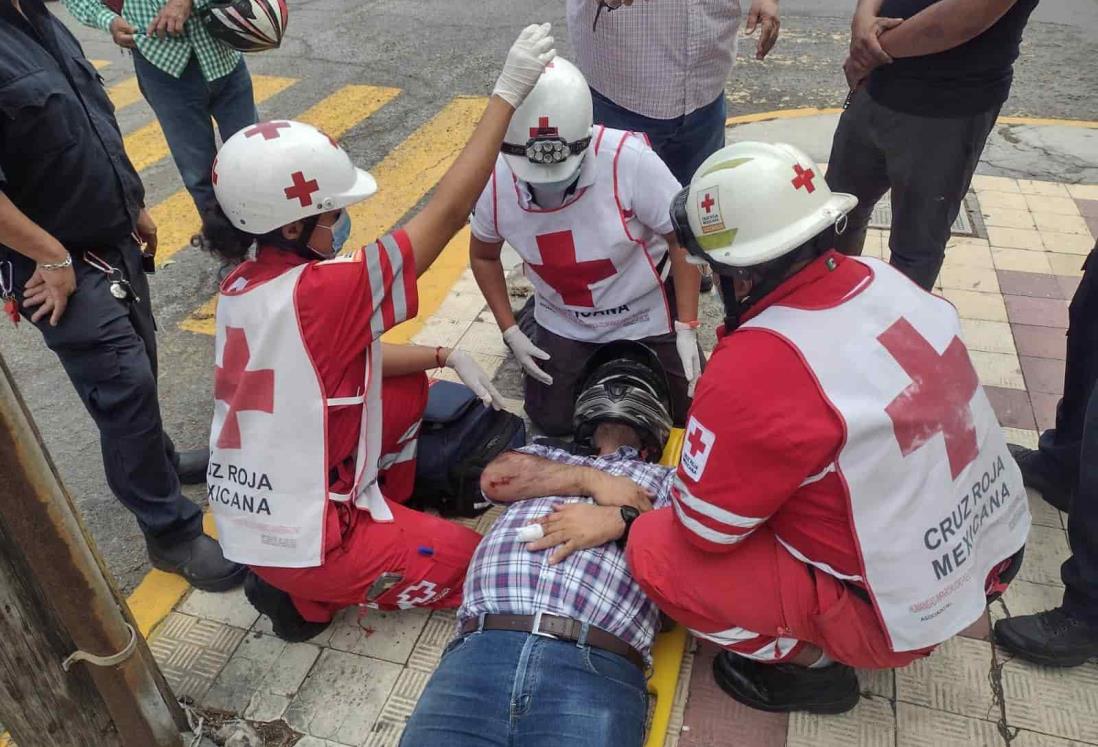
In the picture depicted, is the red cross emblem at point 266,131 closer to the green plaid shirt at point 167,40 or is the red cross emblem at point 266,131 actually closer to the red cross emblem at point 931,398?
the red cross emblem at point 931,398

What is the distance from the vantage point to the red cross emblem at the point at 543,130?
106 inches

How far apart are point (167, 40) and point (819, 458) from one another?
3.71 m

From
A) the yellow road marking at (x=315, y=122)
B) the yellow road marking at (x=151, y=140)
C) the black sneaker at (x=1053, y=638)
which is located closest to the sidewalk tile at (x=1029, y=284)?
the black sneaker at (x=1053, y=638)

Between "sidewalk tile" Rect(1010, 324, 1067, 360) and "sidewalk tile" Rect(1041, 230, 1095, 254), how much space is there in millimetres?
832

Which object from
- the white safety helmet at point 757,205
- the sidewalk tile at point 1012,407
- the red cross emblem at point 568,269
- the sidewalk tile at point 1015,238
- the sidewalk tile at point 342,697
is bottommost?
the sidewalk tile at point 1015,238

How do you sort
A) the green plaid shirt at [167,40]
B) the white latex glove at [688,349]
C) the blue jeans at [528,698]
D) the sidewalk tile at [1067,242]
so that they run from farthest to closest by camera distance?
the sidewalk tile at [1067,242] → the green plaid shirt at [167,40] → the white latex glove at [688,349] → the blue jeans at [528,698]

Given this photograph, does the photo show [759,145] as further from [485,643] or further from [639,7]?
[639,7]

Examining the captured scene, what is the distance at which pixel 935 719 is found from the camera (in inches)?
88.9

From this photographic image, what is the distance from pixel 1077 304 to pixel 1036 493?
28.1 inches

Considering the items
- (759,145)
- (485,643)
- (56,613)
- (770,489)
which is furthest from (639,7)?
(56,613)

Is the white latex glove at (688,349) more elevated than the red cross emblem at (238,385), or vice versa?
the red cross emblem at (238,385)

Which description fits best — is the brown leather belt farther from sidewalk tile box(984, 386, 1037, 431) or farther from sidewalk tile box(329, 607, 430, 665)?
sidewalk tile box(984, 386, 1037, 431)

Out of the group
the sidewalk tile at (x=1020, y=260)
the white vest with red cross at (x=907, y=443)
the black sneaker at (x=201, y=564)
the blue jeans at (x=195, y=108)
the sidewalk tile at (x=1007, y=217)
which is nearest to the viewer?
the white vest with red cross at (x=907, y=443)

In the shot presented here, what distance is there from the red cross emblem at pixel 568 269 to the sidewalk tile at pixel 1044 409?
75.9 inches
